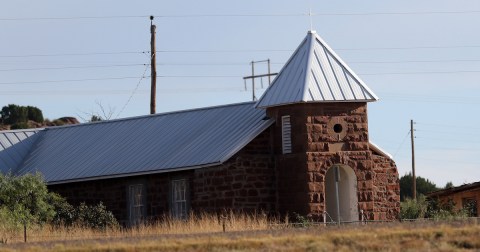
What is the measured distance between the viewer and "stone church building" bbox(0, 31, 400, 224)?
4128 cm

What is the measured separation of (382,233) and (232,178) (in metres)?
14.0

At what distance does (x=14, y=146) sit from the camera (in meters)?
52.7

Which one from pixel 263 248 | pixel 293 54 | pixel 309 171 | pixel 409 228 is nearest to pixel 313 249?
pixel 263 248

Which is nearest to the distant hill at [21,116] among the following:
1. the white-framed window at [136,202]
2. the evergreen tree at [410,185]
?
the evergreen tree at [410,185]

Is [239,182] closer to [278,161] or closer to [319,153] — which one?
[278,161]

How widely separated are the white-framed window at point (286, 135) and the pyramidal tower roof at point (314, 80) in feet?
2.23

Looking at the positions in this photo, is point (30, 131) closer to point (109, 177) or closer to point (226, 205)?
point (109, 177)

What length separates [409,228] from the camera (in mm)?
29328

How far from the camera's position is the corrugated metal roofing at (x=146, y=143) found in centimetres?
4309

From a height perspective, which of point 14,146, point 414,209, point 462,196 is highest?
point 14,146

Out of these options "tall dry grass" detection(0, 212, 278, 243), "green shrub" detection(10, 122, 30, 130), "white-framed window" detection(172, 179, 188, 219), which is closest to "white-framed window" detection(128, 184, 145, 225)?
"white-framed window" detection(172, 179, 188, 219)

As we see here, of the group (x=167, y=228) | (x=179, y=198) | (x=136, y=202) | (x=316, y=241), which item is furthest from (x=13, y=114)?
→ (x=316, y=241)

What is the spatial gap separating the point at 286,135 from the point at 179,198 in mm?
4473

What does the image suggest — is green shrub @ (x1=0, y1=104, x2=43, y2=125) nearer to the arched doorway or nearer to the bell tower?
the arched doorway
